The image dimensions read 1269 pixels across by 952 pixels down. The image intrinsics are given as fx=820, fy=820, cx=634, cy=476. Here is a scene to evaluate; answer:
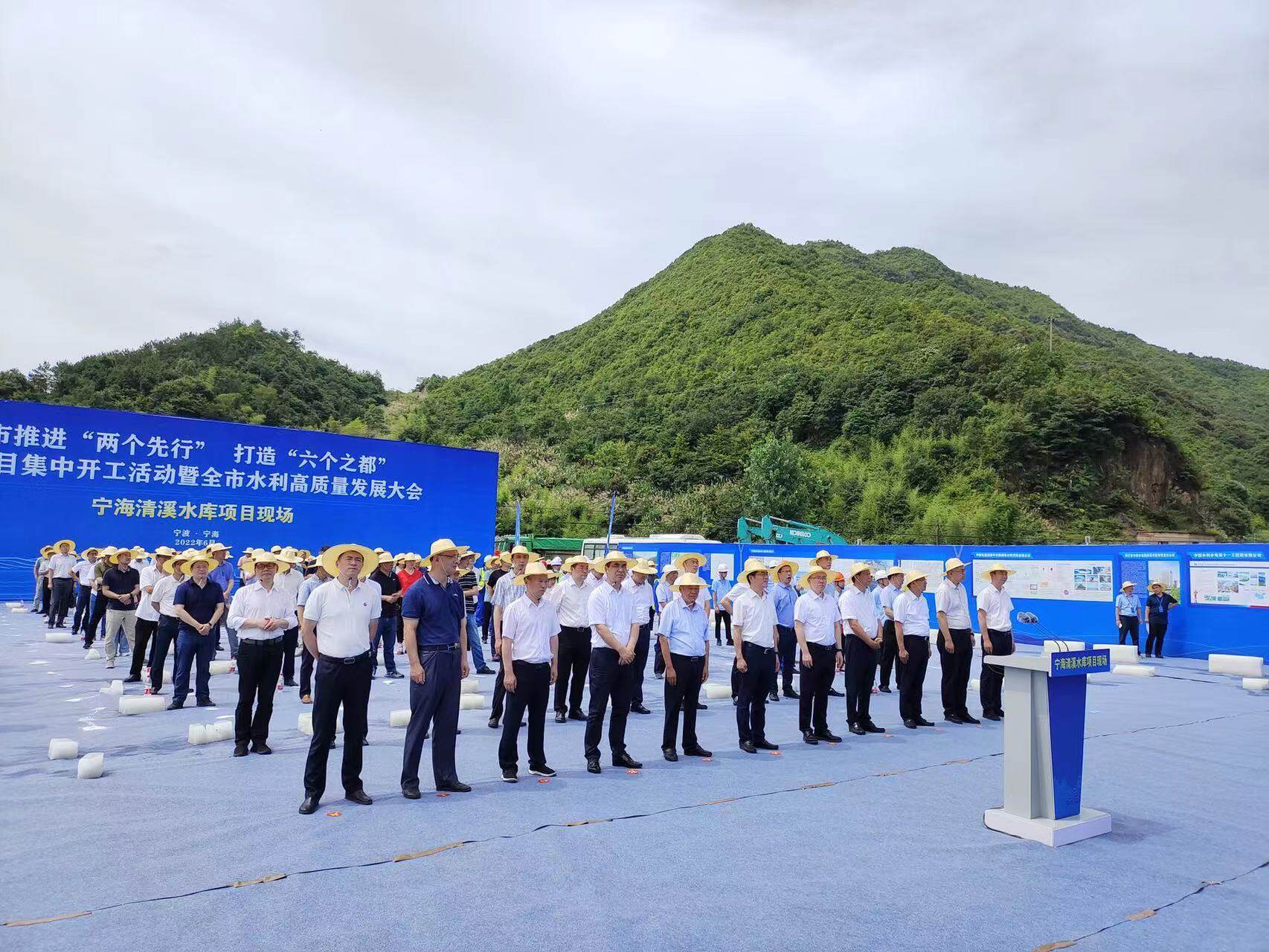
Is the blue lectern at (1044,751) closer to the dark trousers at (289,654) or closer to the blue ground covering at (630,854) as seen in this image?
the blue ground covering at (630,854)

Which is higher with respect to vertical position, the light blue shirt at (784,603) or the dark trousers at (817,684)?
the light blue shirt at (784,603)

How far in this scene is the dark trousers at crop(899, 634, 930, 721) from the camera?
8.55 metres

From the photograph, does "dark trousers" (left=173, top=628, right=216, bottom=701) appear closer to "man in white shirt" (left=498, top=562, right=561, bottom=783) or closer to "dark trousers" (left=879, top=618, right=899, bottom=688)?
"man in white shirt" (left=498, top=562, right=561, bottom=783)

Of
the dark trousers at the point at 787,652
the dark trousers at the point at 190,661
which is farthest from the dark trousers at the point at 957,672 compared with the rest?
the dark trousers at the point at 190,661

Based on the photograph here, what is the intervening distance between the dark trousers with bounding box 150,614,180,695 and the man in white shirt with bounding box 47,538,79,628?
8.01 meters

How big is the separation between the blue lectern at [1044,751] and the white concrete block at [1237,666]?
31.2 ft

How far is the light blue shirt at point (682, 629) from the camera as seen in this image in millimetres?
6820

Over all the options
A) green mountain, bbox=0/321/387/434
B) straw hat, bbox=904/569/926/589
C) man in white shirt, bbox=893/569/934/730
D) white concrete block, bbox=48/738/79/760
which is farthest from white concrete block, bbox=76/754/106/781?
green mountain, bbox=0/321/387/434

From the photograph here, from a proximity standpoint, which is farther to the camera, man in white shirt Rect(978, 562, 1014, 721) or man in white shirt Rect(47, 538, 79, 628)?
man in white shirt Rect(47, 538, 79, 628)

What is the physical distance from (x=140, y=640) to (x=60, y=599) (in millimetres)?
7341

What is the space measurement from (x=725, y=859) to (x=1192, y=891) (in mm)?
2373

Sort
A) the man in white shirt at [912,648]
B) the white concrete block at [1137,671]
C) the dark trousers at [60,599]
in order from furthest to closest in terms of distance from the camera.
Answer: the dark trousers at [60,599] < the white concrete block at [1137,671] < the man in white shirt at [912,648]

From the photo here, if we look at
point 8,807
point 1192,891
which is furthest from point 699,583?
point 8,807

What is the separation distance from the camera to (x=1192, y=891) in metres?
4.20
